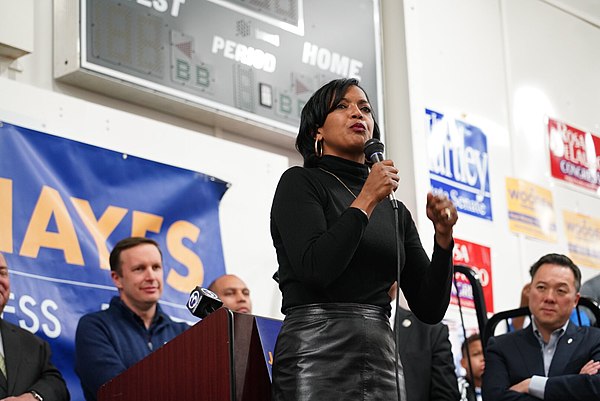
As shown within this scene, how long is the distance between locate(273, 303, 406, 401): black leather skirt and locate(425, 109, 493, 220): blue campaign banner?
4.40 metres

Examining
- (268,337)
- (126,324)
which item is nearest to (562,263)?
(126,324)

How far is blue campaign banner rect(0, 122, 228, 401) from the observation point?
4.13 m

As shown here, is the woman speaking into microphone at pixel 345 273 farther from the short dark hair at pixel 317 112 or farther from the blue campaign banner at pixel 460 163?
the blue campaign banner at pixel 460 163

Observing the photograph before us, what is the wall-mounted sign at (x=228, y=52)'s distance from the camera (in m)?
4.64

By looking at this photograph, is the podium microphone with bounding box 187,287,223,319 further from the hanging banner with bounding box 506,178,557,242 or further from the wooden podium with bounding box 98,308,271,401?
the hanging banner with bounding box 506,178,557,242

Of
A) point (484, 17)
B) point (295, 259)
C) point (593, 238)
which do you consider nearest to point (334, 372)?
point (295, 259)

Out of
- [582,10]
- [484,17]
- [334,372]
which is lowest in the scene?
[334,372]

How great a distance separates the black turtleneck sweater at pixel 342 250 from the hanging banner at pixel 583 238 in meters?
5.74

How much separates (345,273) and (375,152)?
0.89 ft

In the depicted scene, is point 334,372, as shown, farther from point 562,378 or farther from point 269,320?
point 562,378

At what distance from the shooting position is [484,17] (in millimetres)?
7379

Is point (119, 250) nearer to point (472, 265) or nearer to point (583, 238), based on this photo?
point (472, 265)

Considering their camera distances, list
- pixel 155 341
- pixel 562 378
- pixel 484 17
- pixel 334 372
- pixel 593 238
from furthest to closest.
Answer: pixel 593 238 < pixel 484 17 < pixel 155 341 < pixel 562 378 < pixel 334 372

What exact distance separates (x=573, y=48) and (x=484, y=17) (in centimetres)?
138
